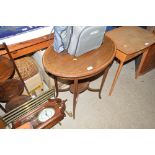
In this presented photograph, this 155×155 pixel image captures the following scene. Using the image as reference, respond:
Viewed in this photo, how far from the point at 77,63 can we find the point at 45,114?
2.08 ft

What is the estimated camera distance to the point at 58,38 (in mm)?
1350

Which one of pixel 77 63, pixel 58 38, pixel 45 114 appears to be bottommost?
pixel 45 114

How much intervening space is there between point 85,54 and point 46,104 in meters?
0.65

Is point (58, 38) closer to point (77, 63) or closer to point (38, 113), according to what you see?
point (77, 63)

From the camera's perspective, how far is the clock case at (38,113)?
1.51 m

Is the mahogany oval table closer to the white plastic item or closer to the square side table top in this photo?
the white plastic item

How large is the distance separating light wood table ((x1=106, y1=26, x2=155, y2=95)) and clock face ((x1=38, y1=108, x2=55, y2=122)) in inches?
33.3

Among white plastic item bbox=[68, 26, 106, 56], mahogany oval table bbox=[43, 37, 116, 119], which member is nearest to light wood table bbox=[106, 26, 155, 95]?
mahogany oval table bbox=[43, 37, 116, 119]

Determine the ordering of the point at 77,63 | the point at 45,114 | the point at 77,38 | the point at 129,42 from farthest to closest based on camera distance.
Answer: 1. the point at 129,42
2. the point at 45,114
3. the point at 77,63
4. the point at 77,38

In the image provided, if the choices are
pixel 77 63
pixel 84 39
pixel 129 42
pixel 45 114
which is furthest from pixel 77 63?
pixel 129 42
